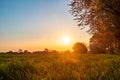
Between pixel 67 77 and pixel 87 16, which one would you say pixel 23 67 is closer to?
pixel 67 77

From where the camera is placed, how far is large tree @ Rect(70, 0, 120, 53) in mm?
15362

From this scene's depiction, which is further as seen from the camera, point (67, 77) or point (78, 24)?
point (78, 24)

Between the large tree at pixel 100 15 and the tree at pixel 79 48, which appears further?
the tree at pixel 79 48

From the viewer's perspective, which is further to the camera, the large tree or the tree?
the tree

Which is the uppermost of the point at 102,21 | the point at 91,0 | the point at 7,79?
the point at 91,0

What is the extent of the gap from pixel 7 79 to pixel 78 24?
1291cm

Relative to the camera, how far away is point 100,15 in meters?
16.3

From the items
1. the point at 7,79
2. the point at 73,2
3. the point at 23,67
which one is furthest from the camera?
the point at 73,2

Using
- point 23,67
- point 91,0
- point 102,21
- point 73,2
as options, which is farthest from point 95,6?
point 23,67

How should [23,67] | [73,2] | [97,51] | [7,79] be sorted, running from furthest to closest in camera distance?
[97,51], [73,2], [23,67], [7,79]

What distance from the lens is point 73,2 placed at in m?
18.3

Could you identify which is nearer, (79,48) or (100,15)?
(100,15)

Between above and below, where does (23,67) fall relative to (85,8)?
below

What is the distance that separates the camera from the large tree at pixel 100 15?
50.4 feet
